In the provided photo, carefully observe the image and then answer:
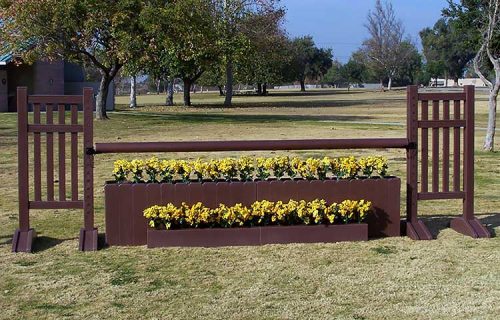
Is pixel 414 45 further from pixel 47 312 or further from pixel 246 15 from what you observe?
pixel 47 312

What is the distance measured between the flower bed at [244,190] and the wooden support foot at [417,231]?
0.44 feet

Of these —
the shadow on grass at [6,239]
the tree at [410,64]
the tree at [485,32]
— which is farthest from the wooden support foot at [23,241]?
the tree at [410,64]

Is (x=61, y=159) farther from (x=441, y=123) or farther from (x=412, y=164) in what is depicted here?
(x=441, y=123)

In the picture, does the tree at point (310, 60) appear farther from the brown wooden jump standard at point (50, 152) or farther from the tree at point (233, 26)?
the brown wooden jump standard at point (50, 152)

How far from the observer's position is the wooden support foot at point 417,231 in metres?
8.04

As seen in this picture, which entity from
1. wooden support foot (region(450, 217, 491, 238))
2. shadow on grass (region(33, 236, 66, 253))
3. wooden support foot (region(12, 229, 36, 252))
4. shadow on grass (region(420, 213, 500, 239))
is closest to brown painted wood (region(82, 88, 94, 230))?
shadow on grass (region(33, 236, 66, 253))

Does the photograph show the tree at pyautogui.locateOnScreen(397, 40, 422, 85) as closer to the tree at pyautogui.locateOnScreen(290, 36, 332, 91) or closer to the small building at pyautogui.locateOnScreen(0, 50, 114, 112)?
the tree at pyautogui.locateOnScreen(290, 36, 332, 91)

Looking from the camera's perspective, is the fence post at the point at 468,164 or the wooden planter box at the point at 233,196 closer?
the wooden planter box at the point at 233,196

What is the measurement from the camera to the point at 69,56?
2923 centimetres

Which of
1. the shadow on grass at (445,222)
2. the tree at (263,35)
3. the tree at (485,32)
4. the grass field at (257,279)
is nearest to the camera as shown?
the grass field at (257,279)

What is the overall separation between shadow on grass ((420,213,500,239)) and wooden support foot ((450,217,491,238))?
0.14m

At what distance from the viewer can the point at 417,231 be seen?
8.12 meters

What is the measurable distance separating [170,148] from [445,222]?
3.56 metres

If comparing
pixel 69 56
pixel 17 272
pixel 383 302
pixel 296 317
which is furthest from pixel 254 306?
pixel 69 56
